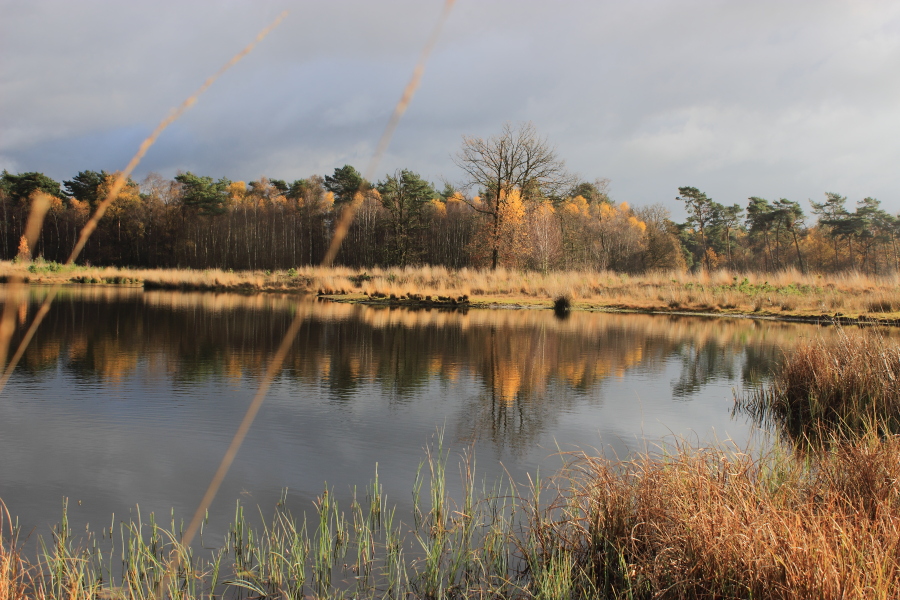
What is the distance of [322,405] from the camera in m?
7.69

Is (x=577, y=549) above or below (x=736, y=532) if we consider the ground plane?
below

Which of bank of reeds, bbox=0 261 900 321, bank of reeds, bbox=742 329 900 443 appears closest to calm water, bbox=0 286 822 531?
bank of reeds, bbox=742 329 900 443

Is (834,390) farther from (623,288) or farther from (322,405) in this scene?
(623,288)

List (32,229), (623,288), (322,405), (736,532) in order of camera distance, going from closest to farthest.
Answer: (32,229) < (736,532) < (322,405) < (623,288)

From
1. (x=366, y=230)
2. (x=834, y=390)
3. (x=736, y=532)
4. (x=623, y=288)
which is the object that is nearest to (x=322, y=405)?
(x=736, y=532)

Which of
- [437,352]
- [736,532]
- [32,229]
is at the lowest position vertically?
[437,352]

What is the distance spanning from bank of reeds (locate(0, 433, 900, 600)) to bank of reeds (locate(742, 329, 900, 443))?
276cm

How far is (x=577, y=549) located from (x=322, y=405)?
4.66 m

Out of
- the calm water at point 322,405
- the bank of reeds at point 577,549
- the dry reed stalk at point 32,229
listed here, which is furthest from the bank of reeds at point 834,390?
the dry reed stalk at point 32,229

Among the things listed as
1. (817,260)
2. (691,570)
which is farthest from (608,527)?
(817,260)

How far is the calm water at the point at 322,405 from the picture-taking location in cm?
502

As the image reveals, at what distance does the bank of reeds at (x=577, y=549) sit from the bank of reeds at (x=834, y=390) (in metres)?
2.76

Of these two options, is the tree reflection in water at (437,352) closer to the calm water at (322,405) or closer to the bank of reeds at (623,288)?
the calm water at (322,405)

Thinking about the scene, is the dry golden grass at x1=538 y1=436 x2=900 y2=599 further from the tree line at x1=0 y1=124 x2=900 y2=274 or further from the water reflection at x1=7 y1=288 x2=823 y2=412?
the tree line at x1=0 y1=124 x2=900 y2=274
